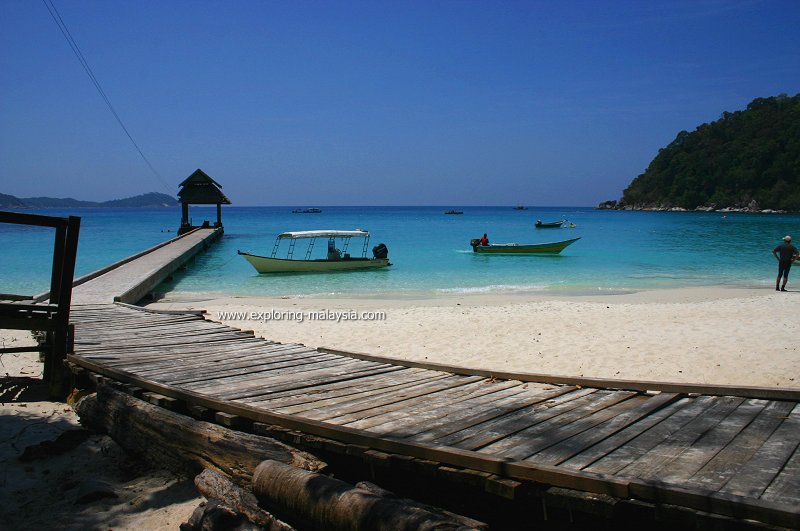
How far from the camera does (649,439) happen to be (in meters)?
4.04

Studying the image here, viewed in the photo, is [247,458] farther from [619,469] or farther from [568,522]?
[619,469]

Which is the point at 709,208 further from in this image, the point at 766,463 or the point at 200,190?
the point at 766,463

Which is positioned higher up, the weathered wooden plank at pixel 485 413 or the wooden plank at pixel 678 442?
the wooden plank at pixel 678 442

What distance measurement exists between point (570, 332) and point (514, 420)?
8.06 metres

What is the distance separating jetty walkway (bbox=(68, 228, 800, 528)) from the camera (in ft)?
10.5

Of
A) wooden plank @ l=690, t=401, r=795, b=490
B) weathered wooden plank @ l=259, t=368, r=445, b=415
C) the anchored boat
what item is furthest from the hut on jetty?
wooden plank @ l=690, t=401, r=795, b=490

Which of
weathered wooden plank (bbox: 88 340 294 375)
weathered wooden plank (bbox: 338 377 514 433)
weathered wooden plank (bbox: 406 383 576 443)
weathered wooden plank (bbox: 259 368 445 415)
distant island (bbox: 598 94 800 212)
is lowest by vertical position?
weathered wooden plank (bbox: 88 340 294 375)

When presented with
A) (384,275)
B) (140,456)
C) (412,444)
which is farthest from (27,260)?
(412,444)

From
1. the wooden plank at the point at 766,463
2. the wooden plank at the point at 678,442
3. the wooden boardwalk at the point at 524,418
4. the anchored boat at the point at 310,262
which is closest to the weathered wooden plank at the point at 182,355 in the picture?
the wooden boardwalk at the point at 524,418

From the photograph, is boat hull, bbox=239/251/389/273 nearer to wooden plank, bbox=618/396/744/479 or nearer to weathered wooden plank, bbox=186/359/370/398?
weathered wooden plank, bbox=186/359/370/398

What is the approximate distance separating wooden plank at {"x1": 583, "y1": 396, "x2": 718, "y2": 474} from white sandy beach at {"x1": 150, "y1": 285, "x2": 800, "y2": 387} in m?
3.96

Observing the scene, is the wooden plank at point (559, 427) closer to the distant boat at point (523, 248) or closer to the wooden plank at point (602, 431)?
the wooden plank at point (602, 431)

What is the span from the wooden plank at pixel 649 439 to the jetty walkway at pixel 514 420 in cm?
1

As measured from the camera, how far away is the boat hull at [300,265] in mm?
26078
